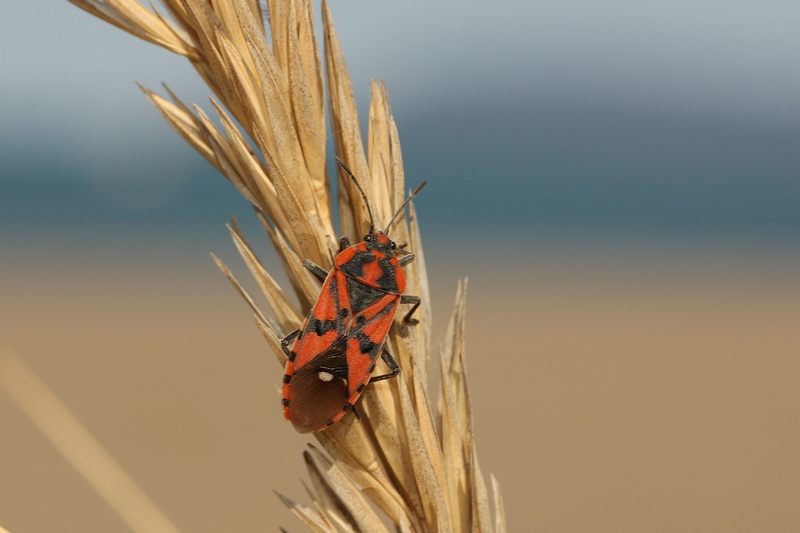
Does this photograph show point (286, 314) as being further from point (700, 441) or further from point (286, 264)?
point (700, 441)

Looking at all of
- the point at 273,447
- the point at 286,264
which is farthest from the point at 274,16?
the point at 273,447

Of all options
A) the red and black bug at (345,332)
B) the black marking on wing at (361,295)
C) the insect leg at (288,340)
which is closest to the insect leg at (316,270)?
A: the red and black bug at (345,332)

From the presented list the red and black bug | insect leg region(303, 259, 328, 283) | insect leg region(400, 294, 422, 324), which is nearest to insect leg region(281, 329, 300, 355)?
the red and black bug

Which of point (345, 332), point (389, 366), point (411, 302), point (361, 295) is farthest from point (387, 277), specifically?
point (389, 366)

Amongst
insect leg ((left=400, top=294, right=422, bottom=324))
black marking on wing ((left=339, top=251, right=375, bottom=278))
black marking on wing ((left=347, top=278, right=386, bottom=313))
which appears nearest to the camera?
insect leg ((left=400, top=294, right=422, bottom=324))

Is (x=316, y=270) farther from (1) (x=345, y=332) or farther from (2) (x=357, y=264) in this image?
(1) (x=345, y=332)

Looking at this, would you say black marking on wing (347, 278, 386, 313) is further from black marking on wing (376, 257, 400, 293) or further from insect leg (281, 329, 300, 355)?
insect leg (281, 329, 300, 355)

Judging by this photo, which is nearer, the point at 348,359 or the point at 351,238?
the point at 351,238
